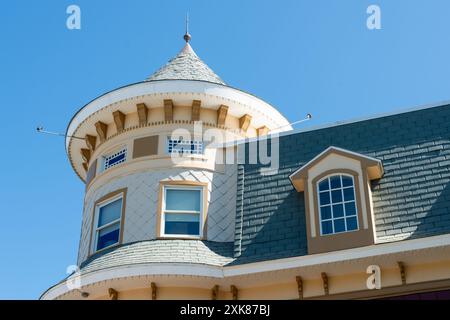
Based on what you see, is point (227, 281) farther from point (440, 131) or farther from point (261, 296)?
point (440, 131)

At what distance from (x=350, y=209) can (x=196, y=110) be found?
16.0ft

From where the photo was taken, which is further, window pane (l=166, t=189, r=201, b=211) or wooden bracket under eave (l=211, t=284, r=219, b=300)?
window pane (l=166, t=189, r=201, b=211)

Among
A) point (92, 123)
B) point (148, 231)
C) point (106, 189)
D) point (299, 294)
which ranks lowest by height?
point (299, 294)

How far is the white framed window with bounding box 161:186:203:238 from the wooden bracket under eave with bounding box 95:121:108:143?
2574mm

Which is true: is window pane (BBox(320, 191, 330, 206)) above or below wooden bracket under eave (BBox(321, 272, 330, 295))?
above

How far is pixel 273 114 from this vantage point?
18.1m

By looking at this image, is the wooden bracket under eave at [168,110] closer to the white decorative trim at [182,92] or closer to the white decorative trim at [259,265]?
the white decorative trim at [182,92]

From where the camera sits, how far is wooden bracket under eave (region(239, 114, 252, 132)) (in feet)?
57.8

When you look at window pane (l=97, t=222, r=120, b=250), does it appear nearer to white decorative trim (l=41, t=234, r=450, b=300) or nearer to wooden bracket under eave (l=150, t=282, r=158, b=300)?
white decorative trim (l=41, t=234, r=450, b=300)

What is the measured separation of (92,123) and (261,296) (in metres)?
6.68

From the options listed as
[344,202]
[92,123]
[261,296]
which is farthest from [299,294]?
[92,123]

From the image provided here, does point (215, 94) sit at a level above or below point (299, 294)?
above

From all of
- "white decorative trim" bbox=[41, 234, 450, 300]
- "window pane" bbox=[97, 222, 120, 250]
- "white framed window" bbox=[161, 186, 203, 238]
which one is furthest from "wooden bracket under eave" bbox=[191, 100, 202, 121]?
"white decorative trim" bbox=[41, 234, 450, 300]

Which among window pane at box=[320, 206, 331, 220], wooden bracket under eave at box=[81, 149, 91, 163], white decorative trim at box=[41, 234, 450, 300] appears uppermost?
wooden bracket under eave at box=[81, 149, 91, 163]
